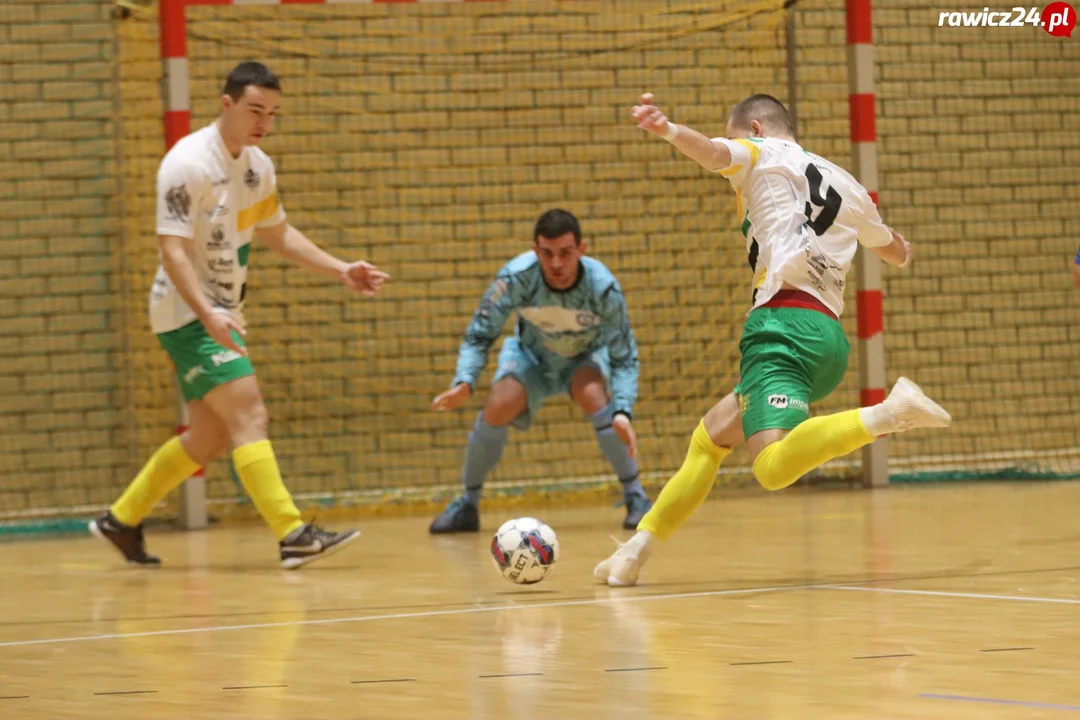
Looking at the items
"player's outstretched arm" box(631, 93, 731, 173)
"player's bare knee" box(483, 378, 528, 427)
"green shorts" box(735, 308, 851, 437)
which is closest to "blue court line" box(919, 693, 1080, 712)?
"green shorts" box(735, 308, 851, 437)

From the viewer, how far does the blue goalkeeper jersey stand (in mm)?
7766

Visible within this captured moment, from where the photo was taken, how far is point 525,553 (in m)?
5.52

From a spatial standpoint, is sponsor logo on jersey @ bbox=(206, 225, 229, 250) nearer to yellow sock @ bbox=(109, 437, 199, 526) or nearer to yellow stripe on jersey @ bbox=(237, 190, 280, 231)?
yellow stripe on jersey @ bbox=(237, 190, 280, 231)

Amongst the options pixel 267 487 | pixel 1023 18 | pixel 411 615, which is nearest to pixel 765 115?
pixel 411 615

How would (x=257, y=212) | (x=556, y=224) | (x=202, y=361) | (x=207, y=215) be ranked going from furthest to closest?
(x=556, y=224)
(x=257, y=212)
(x=207, y=215)
(x=202, y=361)

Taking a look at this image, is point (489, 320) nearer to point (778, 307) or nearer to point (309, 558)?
point (309, 558)

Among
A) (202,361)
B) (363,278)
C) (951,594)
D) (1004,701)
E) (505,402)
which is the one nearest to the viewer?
(1004,701)

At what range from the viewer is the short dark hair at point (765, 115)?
564 centimetres

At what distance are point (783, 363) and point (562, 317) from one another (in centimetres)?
270

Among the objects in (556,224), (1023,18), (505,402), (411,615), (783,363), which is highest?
(1023,18)

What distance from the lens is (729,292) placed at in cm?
1015

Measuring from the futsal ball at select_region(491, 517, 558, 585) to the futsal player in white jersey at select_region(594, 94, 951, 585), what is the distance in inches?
8.3

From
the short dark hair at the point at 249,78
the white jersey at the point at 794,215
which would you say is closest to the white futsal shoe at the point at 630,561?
the white jersey at the point at 794,215

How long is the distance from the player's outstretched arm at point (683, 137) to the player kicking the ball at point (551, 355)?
2404 mm
